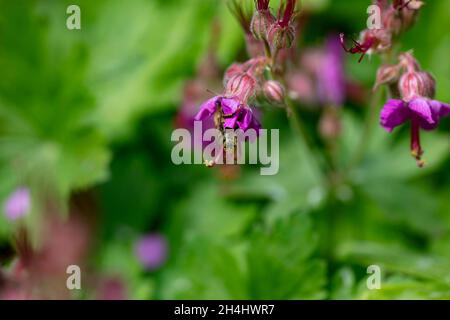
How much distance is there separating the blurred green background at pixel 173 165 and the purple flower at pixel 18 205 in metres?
0.03

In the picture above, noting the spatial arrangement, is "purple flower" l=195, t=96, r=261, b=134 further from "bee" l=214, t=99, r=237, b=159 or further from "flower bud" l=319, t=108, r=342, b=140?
"flower bud" l=319, t=108, r=342, b=140

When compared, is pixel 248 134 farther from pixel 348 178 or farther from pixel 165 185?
pixel 165 185

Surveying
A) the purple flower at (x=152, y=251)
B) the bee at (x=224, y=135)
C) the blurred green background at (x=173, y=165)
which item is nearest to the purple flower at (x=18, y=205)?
the blurred green background at (x=173, y=165)

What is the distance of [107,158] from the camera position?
7.24 ft

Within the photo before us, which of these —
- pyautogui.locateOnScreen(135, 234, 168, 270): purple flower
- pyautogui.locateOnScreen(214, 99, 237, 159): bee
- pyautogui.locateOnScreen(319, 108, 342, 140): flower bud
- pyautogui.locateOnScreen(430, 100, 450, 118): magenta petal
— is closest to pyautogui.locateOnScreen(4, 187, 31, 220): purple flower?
pyautogui.locateOnScreen(135, 234, 168, 270): purple flower

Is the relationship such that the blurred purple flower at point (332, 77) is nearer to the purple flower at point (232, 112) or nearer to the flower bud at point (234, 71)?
the flower bud at point (234, 71)

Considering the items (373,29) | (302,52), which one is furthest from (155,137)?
(373,29)

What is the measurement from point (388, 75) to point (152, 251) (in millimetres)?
1211

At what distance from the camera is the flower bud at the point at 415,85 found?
1568 millimetres

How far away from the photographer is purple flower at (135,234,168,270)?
2.36 metres

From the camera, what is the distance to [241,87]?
5.11ft

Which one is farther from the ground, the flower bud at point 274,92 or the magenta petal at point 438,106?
the flower bud at point 274,92

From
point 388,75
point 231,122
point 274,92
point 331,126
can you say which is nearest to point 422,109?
point 388,75

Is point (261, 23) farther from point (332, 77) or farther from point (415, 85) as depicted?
point (332, 77)
